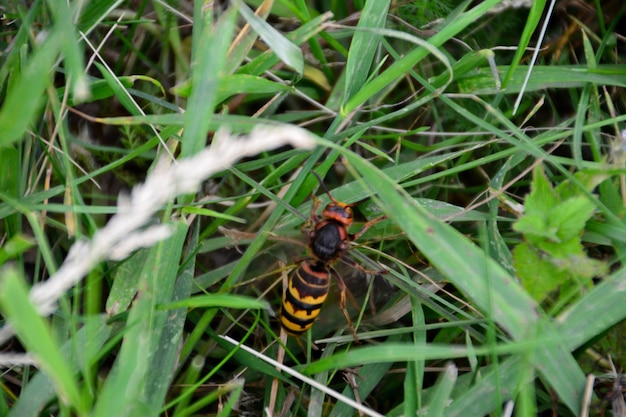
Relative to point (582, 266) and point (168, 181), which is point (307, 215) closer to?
point (582, 266)

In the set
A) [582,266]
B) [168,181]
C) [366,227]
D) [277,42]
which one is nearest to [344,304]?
[366,227]

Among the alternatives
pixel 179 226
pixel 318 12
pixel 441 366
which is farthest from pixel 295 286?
pixel 318 12

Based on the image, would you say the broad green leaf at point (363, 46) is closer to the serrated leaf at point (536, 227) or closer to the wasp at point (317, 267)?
the wasp at point (317, 267)

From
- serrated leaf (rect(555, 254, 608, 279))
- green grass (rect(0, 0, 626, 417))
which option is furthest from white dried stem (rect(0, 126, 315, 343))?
serrated leaf (rect(555, 254, 608, 279))

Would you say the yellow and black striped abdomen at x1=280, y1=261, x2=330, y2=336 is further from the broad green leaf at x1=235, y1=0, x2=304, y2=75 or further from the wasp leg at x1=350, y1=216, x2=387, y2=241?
the broad green leaf at x1=235, y1=0, x2=304, y2=75

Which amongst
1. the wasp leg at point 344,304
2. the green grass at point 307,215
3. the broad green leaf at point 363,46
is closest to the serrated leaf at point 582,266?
the green grass at point 307,215
